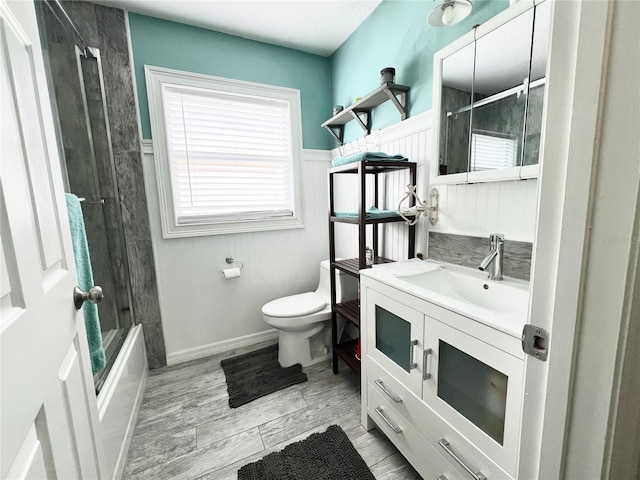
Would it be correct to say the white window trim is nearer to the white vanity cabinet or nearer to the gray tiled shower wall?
the gray tiled shower wall

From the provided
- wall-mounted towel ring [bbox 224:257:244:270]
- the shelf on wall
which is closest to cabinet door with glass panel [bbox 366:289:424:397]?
the shelf on wall

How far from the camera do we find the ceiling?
1.66 metres

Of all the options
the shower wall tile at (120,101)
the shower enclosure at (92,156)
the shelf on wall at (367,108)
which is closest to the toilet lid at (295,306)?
the shower enclosure at (92,156)

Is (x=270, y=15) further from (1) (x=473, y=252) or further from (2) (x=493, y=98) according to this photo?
(1) (x=473, y=252)

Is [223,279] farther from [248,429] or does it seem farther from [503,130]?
[503,130]

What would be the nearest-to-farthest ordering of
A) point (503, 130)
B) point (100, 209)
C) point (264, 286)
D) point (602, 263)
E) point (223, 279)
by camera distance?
point (602, 263) < point (503, 130) < point (100, 209) < point (223, 279) < point (264, 286)

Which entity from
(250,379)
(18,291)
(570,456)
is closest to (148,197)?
(250,379)

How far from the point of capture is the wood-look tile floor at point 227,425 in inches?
49.4

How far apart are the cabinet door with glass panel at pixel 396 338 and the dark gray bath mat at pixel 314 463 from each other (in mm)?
459

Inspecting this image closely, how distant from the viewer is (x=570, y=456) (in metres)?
0.43

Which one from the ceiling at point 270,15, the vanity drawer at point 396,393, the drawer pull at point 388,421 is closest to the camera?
the vanity drawer at point 396,393

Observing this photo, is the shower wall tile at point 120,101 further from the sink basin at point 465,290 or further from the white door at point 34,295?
the sink basin at point 465,290

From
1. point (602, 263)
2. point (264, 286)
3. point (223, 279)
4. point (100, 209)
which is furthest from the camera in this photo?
point (264, 286)

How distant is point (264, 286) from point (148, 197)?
1.10 meters
